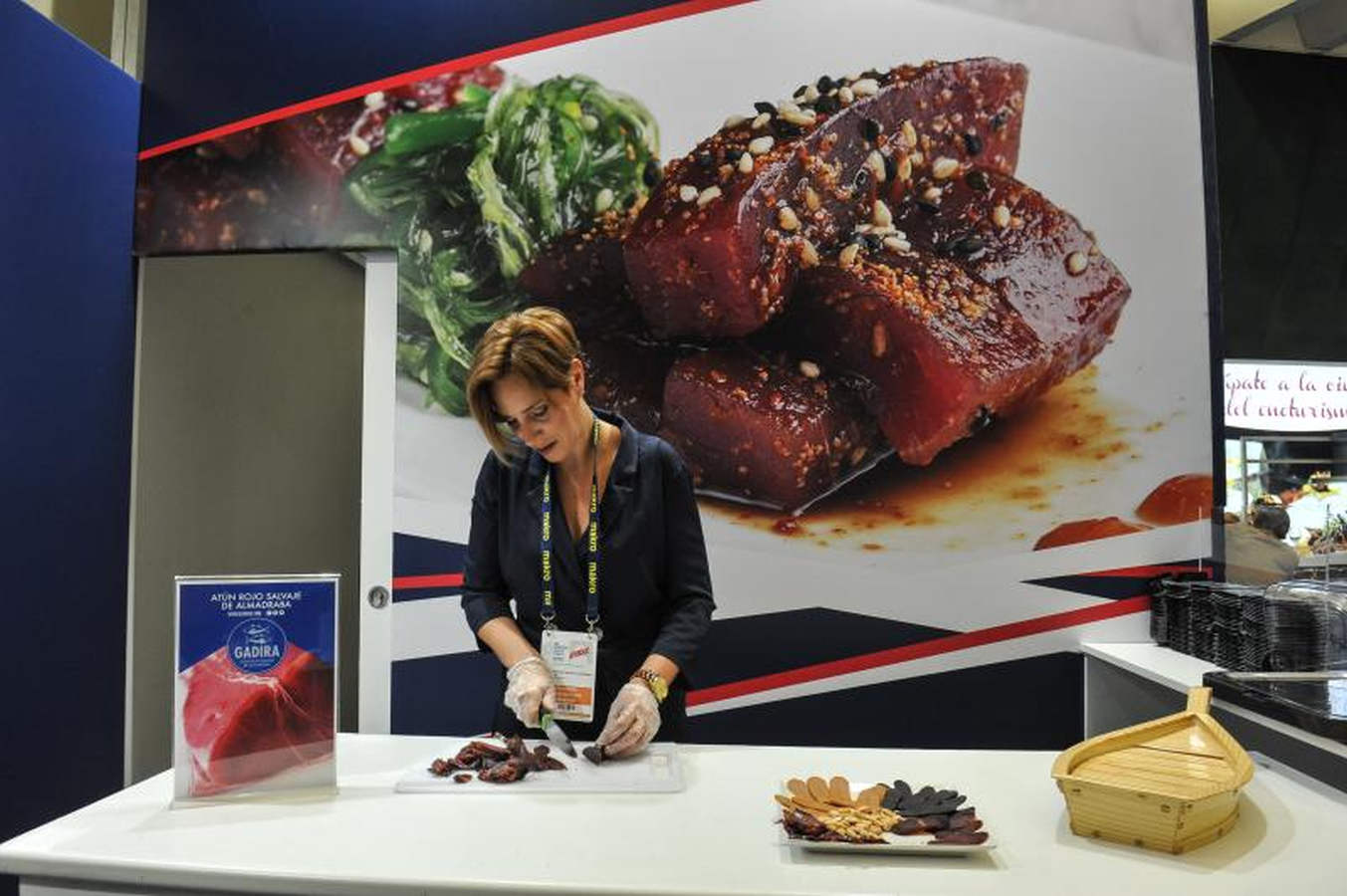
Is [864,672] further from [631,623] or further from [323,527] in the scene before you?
[323,527]

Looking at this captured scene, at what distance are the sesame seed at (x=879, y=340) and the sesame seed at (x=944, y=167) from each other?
535mm

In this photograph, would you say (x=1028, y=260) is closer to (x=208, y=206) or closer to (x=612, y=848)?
(x=612, y=848)

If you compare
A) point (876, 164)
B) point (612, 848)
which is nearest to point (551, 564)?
point (612, 848)

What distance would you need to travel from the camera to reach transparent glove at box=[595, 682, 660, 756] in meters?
1.84

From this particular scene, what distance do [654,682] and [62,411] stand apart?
7.27 feet

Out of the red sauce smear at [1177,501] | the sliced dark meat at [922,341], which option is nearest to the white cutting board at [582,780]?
the sliced dark meat at [922,341]

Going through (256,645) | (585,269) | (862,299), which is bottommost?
(256,645)

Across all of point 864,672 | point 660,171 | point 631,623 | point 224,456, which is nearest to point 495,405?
point 631,623

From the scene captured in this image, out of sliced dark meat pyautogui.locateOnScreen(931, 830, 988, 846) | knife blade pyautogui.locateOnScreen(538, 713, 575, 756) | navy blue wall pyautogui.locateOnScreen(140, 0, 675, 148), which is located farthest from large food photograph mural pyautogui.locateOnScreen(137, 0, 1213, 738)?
sliced dark meat pyautogui.locateOnScreen(931, 830, 988, 846)

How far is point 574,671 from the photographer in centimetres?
199

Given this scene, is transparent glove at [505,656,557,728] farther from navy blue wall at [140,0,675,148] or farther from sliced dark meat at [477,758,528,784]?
navy blue wall at [140,0,675,148]

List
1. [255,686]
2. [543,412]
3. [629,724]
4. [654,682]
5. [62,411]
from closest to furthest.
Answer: [255,686], [629,724], [654,682], [543,412], [62,411]

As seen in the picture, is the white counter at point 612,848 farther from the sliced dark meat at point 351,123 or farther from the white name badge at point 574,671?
the sliced dark meat at point 351,123

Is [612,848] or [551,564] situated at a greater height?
[551,564]
